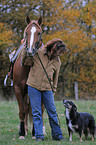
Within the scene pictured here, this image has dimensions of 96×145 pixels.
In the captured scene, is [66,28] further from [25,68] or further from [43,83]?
[43,83]

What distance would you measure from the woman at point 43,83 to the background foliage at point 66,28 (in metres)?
14.5

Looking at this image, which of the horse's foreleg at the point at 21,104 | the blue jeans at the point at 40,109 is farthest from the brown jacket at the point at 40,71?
the horse's foreleg at the point at 21,104

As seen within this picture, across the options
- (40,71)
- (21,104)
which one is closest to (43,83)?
(40,71)

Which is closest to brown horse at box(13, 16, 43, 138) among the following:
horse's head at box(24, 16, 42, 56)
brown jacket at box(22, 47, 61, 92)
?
horse's head at box(24, 16, 42, 56)

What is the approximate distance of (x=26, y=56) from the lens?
17.6ft

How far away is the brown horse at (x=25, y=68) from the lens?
506cm

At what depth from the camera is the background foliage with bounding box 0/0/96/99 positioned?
2080 centimetres

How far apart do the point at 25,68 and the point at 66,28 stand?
1693 cm

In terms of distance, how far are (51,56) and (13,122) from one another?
4163 millimetres

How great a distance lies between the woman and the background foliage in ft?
47.7

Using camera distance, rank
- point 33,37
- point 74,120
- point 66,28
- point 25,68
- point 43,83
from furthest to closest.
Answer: point 66,28 < point 74,120 < point 25,68 < point 43,83 < point 33,37

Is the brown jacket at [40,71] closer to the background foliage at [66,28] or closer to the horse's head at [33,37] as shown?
the horse's head at [33,37]

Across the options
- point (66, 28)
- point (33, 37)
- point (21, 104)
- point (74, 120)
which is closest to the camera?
point (33, 37)

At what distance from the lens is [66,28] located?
22.1 meters
